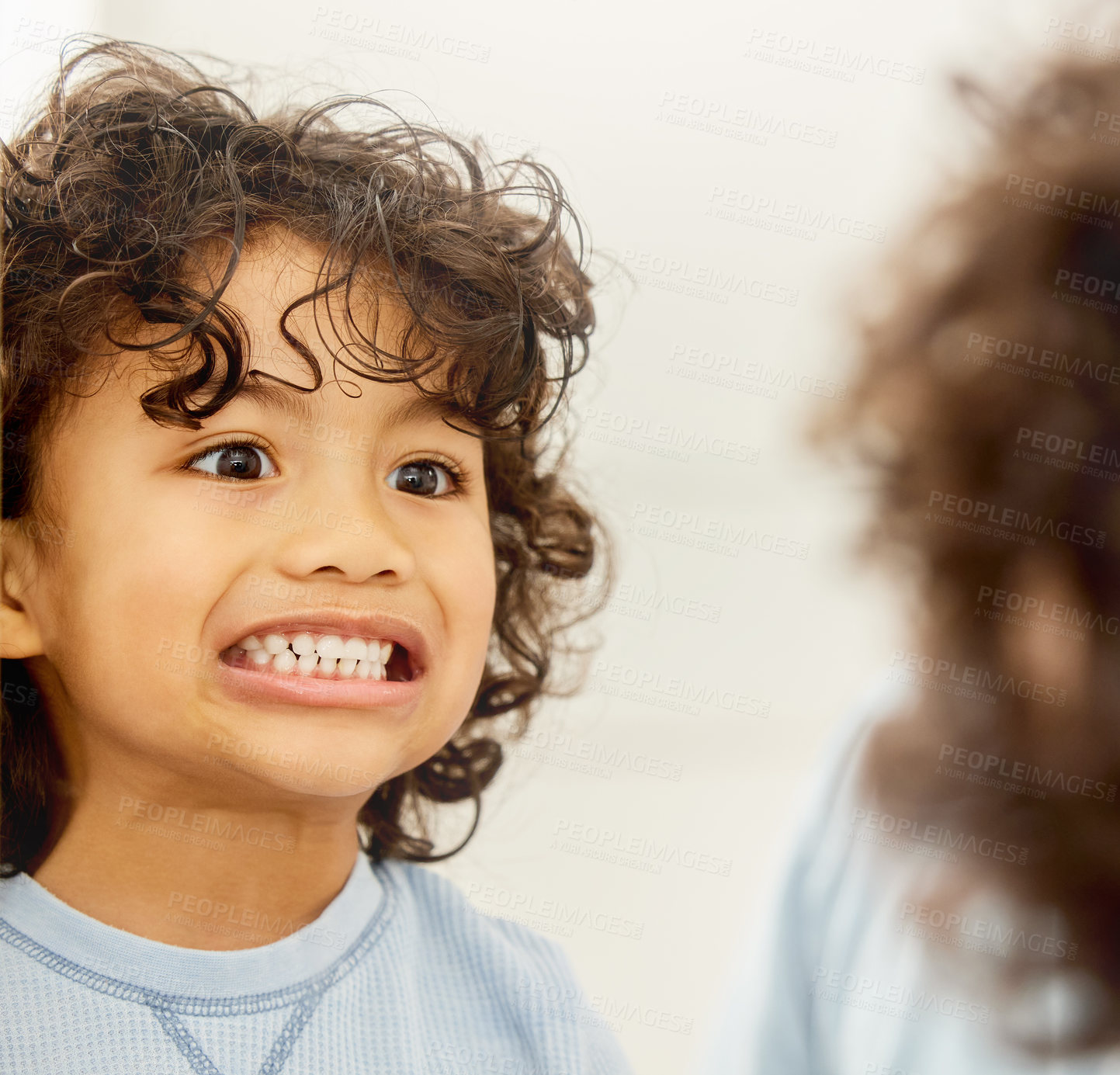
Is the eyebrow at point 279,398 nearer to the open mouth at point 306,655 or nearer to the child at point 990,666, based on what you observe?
the open mouth at point 306,655

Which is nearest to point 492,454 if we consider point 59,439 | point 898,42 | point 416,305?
point 416,305

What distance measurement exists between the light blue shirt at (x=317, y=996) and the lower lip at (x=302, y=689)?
0.13 m

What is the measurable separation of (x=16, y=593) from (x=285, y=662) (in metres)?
0.14

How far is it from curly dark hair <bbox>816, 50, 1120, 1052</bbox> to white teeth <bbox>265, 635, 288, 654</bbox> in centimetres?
52

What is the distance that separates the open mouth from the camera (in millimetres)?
468

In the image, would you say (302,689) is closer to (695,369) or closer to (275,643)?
(275,643)

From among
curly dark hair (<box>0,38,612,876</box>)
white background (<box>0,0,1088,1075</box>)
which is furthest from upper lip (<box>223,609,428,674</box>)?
white background (<box>0,0,1088,1075</box>)

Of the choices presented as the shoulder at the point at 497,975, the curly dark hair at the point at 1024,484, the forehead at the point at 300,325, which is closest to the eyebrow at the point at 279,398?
the forehead at the point at 300,325

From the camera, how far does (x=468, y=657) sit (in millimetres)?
517

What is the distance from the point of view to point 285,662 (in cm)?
47

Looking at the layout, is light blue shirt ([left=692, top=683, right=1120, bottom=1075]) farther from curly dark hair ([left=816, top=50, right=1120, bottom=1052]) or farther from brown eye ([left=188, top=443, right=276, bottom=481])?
brown eye ([left=188, top=443, right=276, bottom=481])

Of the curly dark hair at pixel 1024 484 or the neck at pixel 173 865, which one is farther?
the curly dark hair at pixel 1024 484

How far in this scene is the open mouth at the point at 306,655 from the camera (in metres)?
0.47

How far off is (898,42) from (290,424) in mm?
570
